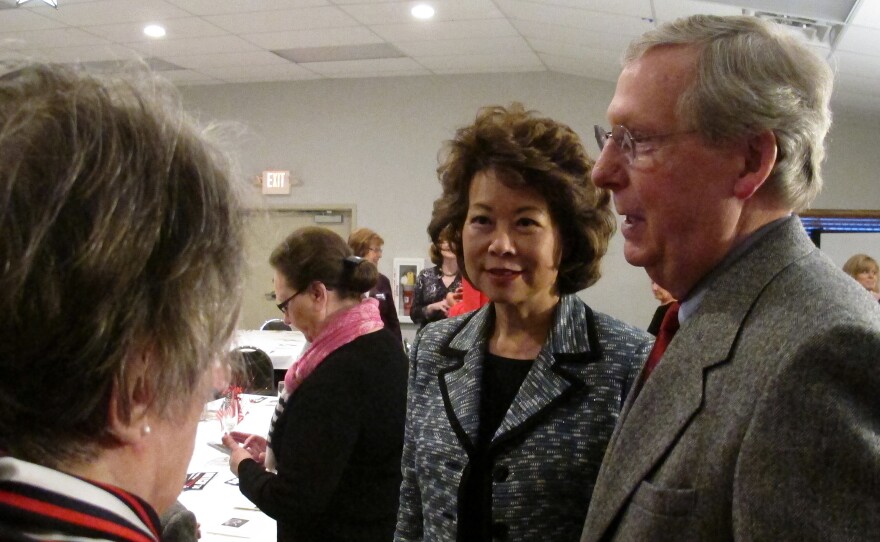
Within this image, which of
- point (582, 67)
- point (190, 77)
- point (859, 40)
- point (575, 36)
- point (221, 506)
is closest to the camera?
point (221, 506)

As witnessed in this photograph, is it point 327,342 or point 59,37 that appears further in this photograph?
point 59,37

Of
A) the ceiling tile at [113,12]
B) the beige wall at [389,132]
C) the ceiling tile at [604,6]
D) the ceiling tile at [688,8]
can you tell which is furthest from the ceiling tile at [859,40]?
the ceiling tile at [113,12]

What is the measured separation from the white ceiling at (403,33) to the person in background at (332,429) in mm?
3214

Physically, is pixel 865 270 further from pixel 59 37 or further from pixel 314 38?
pixel 59 37

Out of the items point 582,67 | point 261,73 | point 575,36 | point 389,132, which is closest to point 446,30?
point 575,36

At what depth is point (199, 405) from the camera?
0.80 m

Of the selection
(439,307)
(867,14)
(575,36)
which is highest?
(575,36)

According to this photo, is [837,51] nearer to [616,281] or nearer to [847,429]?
[616,281]

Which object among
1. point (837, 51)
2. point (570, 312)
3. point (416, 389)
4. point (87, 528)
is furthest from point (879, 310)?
point (837, 51)

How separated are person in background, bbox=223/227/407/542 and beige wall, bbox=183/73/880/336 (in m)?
5.98

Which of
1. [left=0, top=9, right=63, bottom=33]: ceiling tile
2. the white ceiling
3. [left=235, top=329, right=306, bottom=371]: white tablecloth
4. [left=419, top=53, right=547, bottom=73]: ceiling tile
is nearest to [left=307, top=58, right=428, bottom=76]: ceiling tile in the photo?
the white ceiling

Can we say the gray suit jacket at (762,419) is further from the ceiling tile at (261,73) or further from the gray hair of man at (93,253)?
the ceiling tile at (261,73)

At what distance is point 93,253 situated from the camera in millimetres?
631

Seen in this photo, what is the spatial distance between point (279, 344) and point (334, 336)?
4.04m
